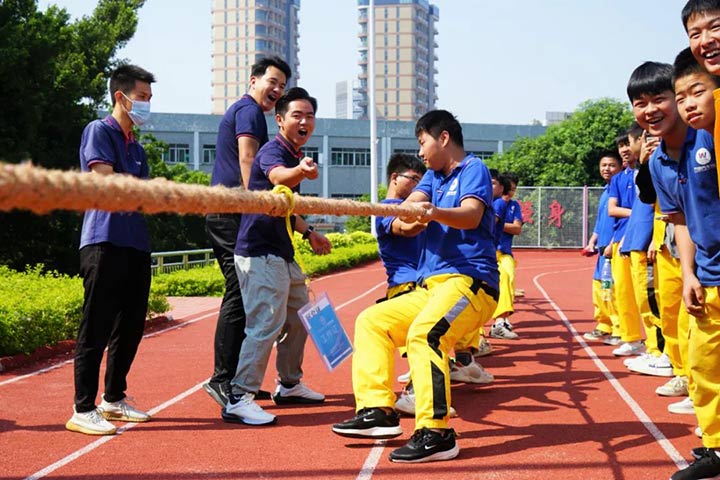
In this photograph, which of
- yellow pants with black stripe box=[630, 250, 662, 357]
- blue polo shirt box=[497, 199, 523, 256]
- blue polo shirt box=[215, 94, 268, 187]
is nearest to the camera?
blue polo shirt box=[215, 94, 268, 187]

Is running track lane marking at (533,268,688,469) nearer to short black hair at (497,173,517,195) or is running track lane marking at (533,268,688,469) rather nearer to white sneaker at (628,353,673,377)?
white sneaker at (628,353,673,377)

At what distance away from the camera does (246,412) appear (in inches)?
194

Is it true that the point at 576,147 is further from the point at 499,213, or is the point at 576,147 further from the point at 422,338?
the point at 422,338

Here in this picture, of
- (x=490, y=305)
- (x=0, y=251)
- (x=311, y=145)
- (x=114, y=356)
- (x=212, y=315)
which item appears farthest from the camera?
(x=311, y=145)

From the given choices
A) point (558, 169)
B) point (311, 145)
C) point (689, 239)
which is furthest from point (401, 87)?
point (689, 239)

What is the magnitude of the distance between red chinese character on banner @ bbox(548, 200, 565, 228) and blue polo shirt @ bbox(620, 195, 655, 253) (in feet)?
80.5

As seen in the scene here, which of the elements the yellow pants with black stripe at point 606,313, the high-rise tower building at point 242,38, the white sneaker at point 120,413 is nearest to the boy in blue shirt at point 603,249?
the yellow pants with black stripe at point 606,313

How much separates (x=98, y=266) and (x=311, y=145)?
176 feet

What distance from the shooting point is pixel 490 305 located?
184 inches

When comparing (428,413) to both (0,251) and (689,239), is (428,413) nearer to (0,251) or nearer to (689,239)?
(689,239)

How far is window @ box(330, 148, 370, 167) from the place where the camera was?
5891cm

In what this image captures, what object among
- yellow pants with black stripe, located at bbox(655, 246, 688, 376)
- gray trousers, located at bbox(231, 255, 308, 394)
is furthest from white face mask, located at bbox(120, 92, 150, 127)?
yellow pants with black stripe, located at bbox(655, 246, 688, 376)

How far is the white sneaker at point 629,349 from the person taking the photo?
761 centimetres

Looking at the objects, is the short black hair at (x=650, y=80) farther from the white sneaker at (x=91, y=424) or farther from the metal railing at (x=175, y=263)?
the metal railing at (x=175, y=263)
